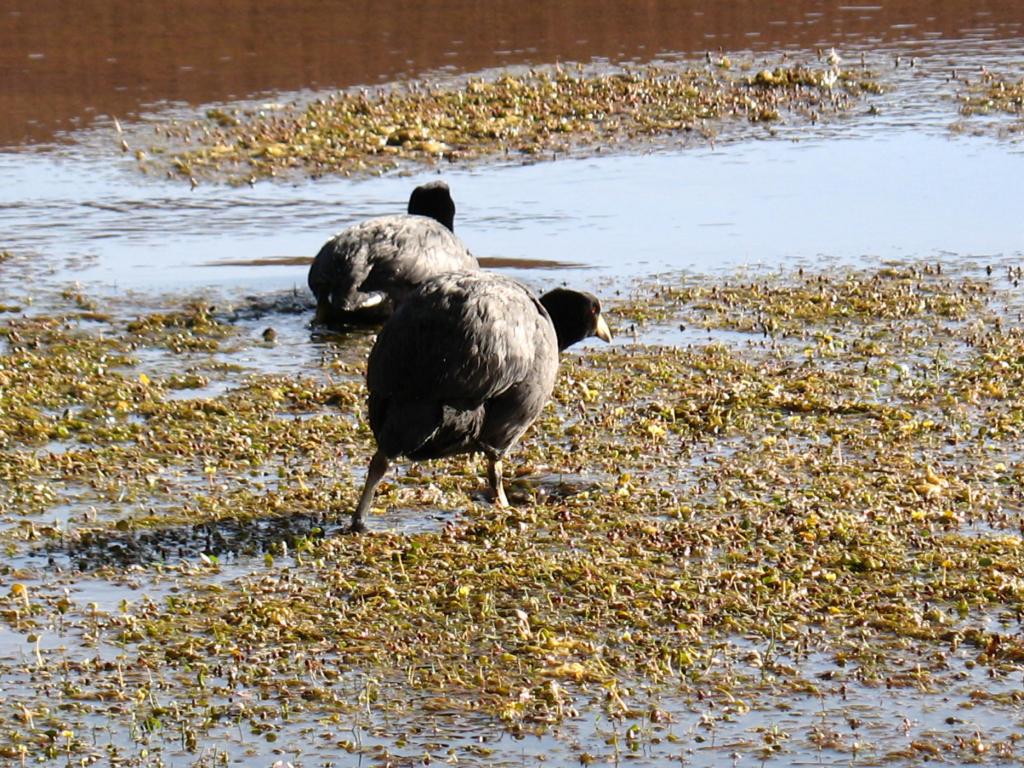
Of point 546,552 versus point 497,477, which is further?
point 497,477

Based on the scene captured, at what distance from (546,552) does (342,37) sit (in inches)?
824

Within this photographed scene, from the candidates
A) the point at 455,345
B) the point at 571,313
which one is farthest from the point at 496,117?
the point at 455,345

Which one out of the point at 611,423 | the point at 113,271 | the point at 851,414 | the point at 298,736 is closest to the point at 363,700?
the point at 298,736

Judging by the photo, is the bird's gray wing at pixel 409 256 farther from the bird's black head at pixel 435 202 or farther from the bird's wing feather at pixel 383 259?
the bird's black head at pixel 435 202

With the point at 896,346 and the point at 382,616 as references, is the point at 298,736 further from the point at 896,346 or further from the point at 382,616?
the point at 896,346

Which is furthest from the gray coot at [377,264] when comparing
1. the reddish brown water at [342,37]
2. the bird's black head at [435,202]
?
the reddish brown water at [342,37]

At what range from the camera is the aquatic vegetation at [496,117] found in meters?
21.6

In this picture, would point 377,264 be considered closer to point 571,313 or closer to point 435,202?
point 435,202

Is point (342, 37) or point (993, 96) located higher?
point (342, 37)

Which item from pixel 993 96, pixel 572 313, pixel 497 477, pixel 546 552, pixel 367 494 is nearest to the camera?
pixel 546 552

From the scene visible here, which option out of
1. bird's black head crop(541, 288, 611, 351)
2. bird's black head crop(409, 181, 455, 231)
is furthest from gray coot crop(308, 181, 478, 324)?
bird's black head crop(541, 288, 611, 351)

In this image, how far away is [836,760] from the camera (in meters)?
6.91

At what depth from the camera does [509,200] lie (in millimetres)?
19391

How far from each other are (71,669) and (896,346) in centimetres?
771
